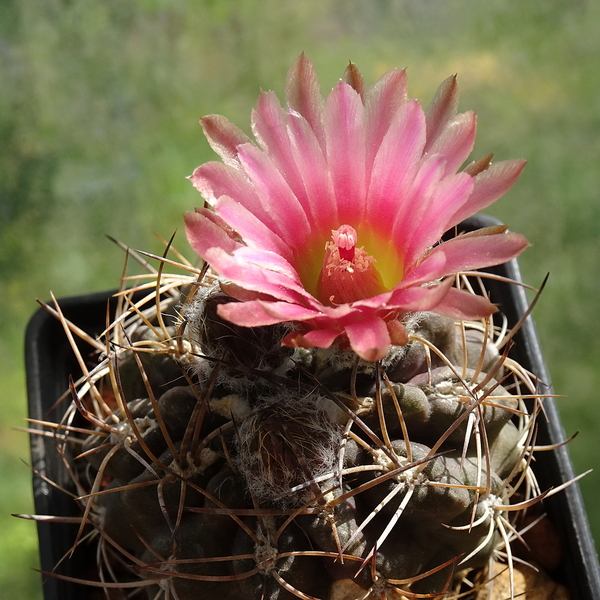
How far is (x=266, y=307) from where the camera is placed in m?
0.54

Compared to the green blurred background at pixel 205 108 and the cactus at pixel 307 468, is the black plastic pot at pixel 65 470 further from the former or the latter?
the green blurred background at pixel 205 108

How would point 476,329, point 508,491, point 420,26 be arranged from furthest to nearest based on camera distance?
1. point 420,26
2. point 476,329
3. point 508,491

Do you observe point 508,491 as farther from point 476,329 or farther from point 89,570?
point 89,570

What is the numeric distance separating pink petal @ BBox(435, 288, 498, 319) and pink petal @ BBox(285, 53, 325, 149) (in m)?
0.20

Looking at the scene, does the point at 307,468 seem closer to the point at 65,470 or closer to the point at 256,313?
the point at 256,313

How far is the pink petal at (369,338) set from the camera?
535 mm

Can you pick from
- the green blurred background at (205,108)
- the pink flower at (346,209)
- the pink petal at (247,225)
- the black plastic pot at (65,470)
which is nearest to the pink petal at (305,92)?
the pink flower at (346,209)

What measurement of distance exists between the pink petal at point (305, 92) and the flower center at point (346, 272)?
9 cm

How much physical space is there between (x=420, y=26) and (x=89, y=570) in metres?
1.55

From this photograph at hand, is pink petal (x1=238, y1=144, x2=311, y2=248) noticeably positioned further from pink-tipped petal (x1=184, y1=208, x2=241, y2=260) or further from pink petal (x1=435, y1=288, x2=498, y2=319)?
pink petal (x1=435, y1=288, x2=498, y2=319)

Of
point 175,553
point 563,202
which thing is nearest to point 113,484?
point 175,553

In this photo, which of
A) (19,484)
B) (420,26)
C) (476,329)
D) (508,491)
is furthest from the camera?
(420,26)

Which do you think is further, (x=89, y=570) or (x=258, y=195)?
(x=89, y=570)

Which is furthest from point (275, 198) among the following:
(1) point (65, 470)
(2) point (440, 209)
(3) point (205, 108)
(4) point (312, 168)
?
(3) point (205, 108)
